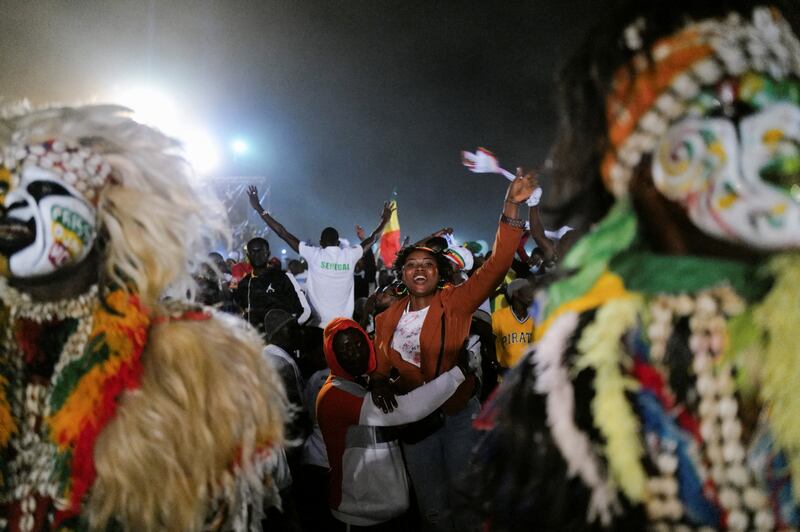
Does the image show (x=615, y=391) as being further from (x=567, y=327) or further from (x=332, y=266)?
(x=332, y=266)

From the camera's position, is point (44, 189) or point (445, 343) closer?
point (44, 189)

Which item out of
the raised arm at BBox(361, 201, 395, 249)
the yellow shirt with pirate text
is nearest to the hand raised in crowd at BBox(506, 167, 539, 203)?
the yellow shirt with pirate text

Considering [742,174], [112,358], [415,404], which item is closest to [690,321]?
[742,174]

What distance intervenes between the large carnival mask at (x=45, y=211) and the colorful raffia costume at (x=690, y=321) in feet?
4.27

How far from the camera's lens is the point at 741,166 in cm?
107

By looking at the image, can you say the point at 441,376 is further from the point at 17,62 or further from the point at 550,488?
the point at 17,62

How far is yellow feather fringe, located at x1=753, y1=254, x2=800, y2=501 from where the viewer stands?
1033mm

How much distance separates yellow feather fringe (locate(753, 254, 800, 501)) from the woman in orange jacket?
1.82 m

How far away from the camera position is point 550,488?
1.21 m

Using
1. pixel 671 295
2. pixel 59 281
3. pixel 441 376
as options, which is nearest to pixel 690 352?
pixel 671 295

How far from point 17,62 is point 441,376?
8374mm

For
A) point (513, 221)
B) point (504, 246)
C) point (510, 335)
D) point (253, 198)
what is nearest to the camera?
point (513, 221)

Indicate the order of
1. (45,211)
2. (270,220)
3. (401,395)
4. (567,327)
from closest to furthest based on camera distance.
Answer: (567,327)
(45,211)
(401,395)
(270,220)

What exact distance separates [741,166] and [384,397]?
2348mm
